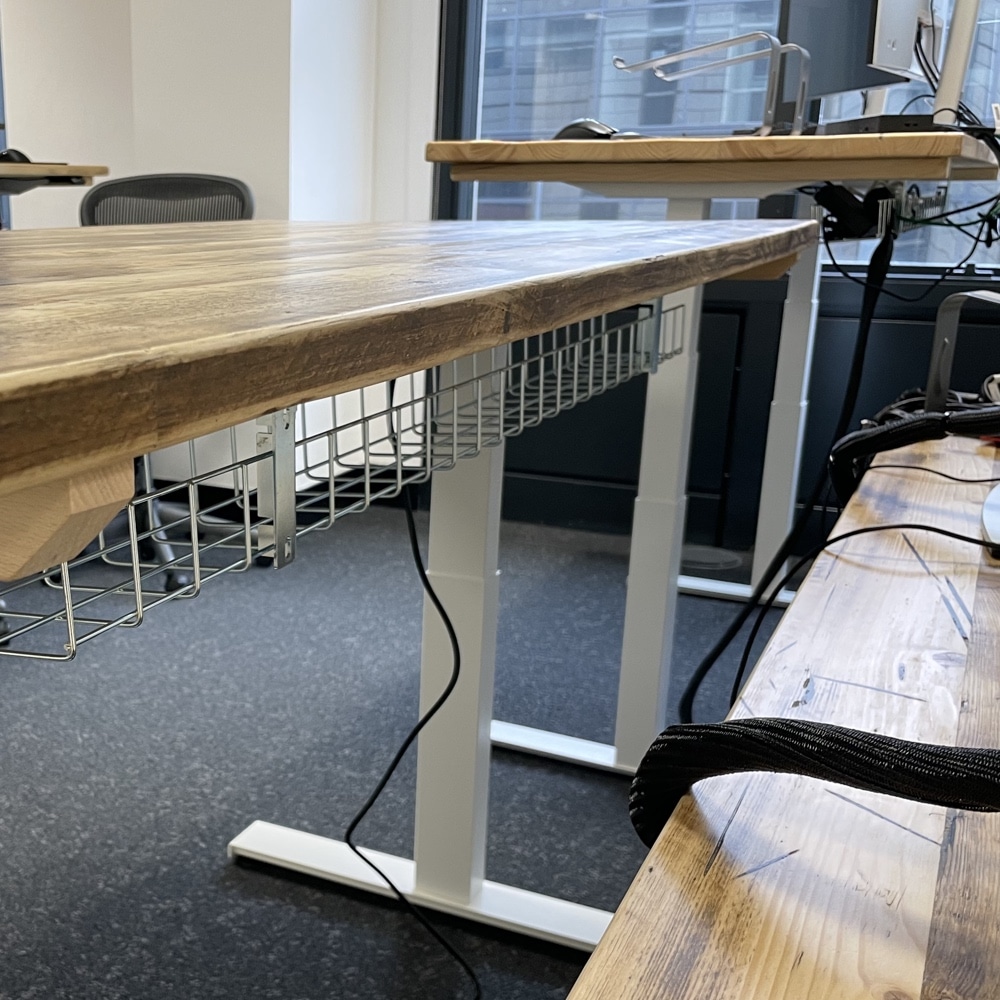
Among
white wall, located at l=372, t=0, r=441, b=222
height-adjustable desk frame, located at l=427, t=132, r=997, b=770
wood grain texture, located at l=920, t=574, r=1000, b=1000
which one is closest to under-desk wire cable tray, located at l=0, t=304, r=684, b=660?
height-adjustable desk frame, located at l=427, t=132, r=997, b=770

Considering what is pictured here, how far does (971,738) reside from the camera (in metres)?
0.53

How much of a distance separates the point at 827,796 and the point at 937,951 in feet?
0.35

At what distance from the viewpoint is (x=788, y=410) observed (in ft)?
7.64

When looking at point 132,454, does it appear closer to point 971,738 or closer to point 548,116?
point 971,738

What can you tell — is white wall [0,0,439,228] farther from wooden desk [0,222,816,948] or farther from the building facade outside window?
wooden desk [0,222,816,948]

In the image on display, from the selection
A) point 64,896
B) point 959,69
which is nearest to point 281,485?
point 64,896

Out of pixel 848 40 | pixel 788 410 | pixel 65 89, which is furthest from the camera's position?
pixel 65 89

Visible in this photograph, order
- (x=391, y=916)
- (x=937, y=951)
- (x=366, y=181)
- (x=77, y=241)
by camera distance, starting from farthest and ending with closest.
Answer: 1. (x=366, y=181)
2. (x=391, y=916)
3. (x=77, y=241)
4. (x=937, y=951)

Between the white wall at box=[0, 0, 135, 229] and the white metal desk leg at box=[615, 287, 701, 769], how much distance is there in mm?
2160

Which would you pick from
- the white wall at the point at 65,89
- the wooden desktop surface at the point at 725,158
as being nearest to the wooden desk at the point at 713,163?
the wooden desktop surface at the point at 725,158

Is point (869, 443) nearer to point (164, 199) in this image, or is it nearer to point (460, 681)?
point (460, 681)

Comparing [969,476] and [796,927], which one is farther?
[969,476]

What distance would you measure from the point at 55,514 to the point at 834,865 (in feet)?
1.12

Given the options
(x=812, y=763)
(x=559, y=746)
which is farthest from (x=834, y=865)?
(x=559, y=746)
